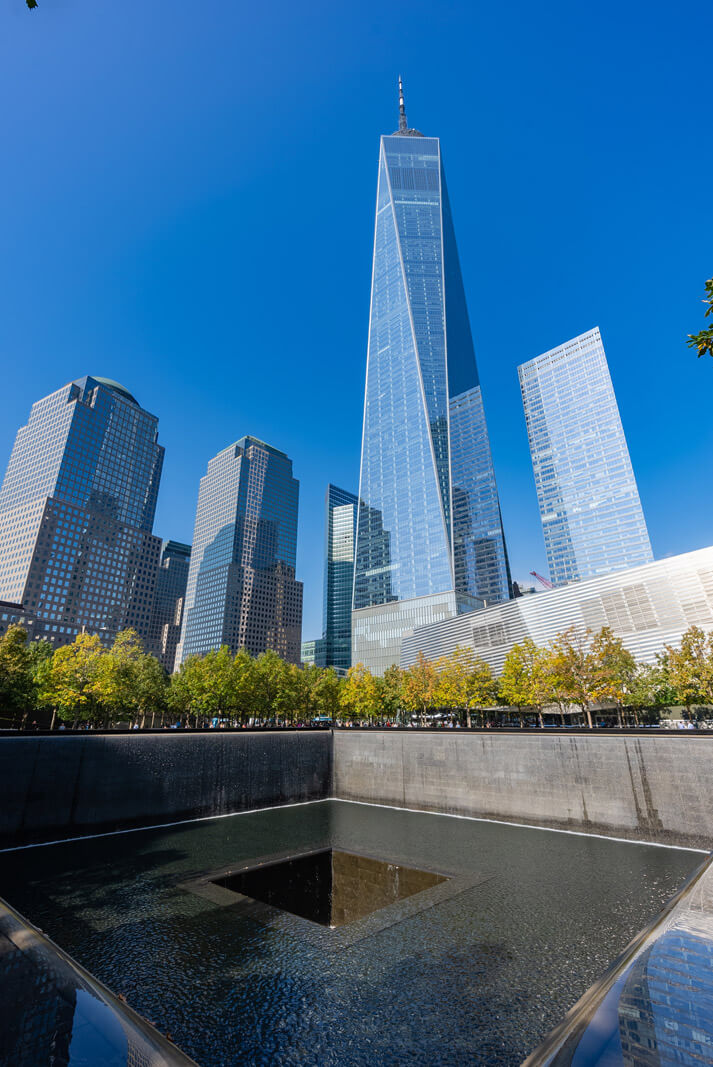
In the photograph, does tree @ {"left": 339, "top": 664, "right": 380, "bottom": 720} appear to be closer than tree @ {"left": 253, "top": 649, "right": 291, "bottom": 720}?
No

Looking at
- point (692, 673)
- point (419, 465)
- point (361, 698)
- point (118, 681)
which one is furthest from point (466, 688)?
point (419, 465)

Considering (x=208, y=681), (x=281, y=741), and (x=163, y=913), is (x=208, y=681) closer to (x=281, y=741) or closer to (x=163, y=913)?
(x=281, y=741)

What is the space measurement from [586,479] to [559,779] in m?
172

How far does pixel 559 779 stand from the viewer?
2788cm

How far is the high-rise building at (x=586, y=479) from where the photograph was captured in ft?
541

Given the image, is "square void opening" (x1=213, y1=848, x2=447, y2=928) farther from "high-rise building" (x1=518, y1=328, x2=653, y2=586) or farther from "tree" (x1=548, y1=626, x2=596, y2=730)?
"high-rise building" (x1=518, y1=328, x2=653, y2=586)

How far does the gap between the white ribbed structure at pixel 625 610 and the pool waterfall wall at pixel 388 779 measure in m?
41.9

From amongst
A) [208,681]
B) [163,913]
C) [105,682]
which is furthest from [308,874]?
[208,681]

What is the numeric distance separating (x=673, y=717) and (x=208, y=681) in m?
58.8

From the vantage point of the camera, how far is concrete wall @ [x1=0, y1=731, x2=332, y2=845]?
2348 centimetres

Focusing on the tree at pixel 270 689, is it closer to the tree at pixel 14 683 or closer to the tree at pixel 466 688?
the tree at pixel 466 688

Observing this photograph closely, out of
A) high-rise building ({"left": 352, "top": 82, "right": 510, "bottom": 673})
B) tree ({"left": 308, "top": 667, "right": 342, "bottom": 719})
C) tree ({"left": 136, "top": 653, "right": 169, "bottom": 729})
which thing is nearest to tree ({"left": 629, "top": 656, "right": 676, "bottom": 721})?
tree ({"left": 308, "top": 667, "right": 342, "bottom": 719})

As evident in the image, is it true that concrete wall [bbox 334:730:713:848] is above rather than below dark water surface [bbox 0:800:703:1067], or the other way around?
above

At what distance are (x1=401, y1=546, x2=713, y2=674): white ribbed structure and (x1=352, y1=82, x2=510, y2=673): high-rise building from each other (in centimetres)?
4656
